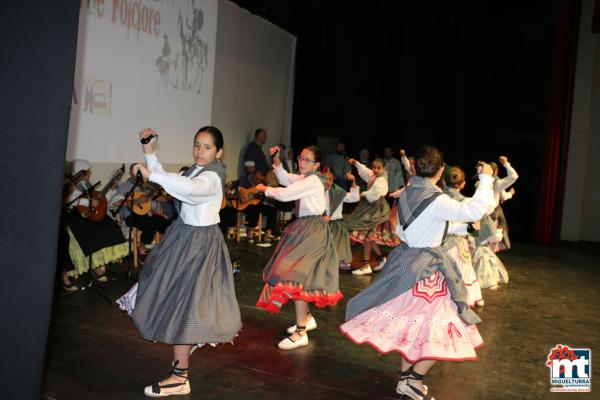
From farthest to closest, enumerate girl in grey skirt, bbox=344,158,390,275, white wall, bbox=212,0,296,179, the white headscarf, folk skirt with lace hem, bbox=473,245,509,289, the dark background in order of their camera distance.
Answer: the dark background, white wall, bbox=212,0,296,179, girl in grey skirt, bbox=344,158,390,275, folk skirt with lace hem, bbox=473,245,509,289, the white headscarf

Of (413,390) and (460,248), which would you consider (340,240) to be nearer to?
(460,248)

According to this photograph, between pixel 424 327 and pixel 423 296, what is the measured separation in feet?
0.50

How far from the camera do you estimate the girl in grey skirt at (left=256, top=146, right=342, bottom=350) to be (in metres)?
3.68

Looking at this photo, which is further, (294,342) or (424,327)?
(294,342)

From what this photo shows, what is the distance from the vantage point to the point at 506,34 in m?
11.5

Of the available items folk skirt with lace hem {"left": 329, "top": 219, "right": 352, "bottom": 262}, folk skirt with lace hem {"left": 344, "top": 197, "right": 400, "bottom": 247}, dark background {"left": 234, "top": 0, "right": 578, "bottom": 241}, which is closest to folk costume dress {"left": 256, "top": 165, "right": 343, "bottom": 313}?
folk skirt with lace hem {"left": 329, "top": 219, "right": 352, "bottom": 262}

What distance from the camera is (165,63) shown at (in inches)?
→ 256

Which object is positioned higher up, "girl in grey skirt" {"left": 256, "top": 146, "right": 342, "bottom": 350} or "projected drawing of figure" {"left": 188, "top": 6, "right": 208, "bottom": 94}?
"projected drawing of figure" {"left": 188, "top": 6, "right": 208, "bottom": 94}

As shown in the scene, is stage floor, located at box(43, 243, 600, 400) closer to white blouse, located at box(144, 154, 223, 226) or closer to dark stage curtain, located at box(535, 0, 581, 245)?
white blouse, located at box(144, 154, 223, 226)

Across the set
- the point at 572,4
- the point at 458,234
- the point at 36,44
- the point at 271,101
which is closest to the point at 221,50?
the point at 271,101

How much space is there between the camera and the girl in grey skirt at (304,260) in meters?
3.68

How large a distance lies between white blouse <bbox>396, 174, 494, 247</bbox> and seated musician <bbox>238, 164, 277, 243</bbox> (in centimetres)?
444

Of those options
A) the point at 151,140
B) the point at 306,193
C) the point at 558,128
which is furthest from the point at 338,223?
the point at 558,128

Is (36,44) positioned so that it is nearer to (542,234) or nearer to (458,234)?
(458,234)
